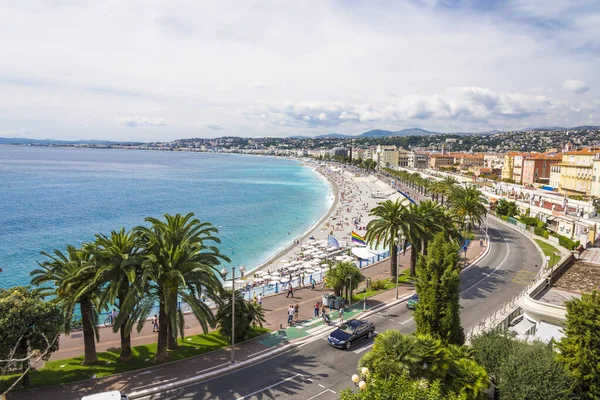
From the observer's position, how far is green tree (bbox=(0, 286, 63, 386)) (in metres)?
13.5

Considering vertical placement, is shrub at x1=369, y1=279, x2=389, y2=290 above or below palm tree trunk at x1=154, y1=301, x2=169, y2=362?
below

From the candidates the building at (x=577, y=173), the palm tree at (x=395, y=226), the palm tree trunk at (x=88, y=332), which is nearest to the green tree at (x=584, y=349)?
the palm tree at (x=395, y=226)

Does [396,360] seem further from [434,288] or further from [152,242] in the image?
[152,242]

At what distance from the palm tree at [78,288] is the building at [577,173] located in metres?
71.5

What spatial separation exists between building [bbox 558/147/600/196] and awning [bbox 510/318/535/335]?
181ft

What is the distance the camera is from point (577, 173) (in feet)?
220

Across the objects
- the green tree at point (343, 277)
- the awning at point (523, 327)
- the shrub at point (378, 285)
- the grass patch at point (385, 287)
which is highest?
the green tree at point (343, 277)

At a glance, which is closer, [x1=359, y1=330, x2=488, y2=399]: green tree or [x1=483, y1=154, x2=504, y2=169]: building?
[x1=359, y1=330, x2=488, y2=399]: green tree

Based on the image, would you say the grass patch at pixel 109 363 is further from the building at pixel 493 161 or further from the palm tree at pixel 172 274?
the building at pixel 493 161

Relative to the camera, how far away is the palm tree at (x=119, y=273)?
15984 mm

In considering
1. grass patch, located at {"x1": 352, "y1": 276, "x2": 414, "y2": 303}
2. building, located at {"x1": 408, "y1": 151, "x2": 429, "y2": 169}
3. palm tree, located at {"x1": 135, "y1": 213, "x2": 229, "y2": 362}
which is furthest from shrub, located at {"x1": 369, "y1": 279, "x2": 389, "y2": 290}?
Result: building, located at {"x1": 408, "y1": 151, "x2": 429, "y2": 169}

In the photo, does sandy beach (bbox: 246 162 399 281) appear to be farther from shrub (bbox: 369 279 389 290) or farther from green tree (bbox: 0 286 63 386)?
green tree (bbox: 0 286 63 386)

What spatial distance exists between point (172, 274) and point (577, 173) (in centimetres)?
7351

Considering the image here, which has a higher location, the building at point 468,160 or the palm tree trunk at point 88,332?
the building at point 468,160
